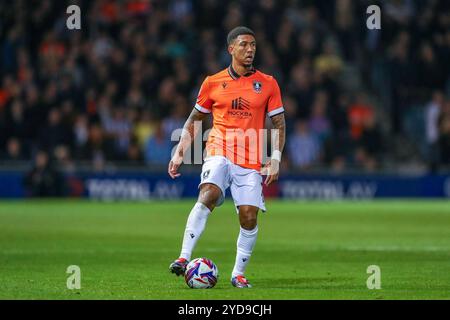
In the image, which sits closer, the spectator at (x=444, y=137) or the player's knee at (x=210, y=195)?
the player's knee at (x=210, y=195)

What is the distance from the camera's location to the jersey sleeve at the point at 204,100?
467 inches

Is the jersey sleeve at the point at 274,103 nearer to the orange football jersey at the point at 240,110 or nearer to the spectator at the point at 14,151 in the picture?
the orange football jersey at the point at 240,110

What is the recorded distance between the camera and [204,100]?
39.0ft

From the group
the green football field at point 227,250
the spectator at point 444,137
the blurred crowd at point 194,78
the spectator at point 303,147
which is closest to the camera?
the green football field at point 227,250

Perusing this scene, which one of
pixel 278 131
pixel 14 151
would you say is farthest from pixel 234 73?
pixel 14 151

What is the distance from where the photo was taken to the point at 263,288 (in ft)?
36.6

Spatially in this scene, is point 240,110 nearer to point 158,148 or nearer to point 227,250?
point 227,250

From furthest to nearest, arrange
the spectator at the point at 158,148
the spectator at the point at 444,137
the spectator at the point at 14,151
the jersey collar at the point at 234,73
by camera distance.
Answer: the spectator at the point at 444,137 → the spectator at the point at 158,148 → the spectator at the point at 14,151 → the jersey collar at the point at 234,73

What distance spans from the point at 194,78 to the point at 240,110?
59.5 feet

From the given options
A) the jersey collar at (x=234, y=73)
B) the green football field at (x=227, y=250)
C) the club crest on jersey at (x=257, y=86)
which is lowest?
the green football field at (x=227, y=250)

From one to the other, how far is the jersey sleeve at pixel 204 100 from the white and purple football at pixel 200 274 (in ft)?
5.63

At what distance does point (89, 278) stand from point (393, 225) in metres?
9.94

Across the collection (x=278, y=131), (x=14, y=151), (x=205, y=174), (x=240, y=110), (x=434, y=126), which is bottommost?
(x=205, y=174)

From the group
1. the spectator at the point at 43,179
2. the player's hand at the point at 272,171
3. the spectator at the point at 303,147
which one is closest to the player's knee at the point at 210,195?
the player's hand at the point at 272,171
